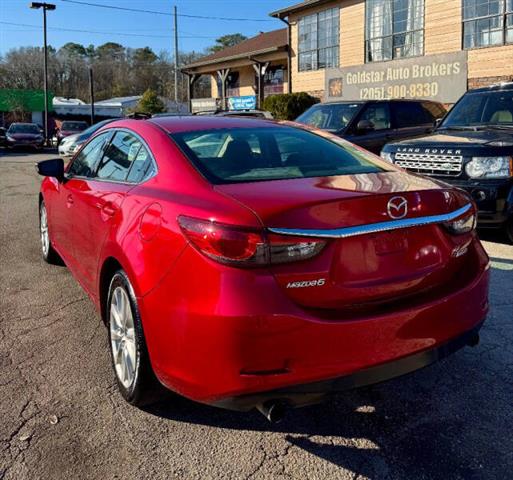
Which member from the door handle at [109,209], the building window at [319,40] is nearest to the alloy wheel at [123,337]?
the door handle at [109,209]

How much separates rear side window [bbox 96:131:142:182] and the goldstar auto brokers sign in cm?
1710

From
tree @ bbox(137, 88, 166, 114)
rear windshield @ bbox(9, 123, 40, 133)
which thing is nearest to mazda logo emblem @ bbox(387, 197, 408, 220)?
rear windshield @ bbox(9, 123, 40, 133)

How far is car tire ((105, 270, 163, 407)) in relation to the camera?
107 inches

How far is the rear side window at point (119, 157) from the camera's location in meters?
3.39

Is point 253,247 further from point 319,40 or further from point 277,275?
point 319,40

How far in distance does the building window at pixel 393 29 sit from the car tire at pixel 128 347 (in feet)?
63.9

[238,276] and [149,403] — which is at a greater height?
[238,276]

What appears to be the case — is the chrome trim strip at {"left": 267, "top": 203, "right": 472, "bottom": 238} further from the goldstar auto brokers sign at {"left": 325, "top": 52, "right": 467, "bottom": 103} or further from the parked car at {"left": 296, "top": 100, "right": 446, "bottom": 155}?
the goldstar auto brokers sign at {"left": 325, "top": 52, "right": 467, "bottom": 103}

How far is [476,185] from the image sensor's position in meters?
6.06

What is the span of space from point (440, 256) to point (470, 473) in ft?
3.21

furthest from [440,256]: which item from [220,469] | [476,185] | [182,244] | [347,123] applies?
[347,123]

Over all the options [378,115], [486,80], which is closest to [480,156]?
[378,115]

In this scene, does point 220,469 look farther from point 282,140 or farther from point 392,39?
point 392,39

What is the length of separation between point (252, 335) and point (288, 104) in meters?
22.6
